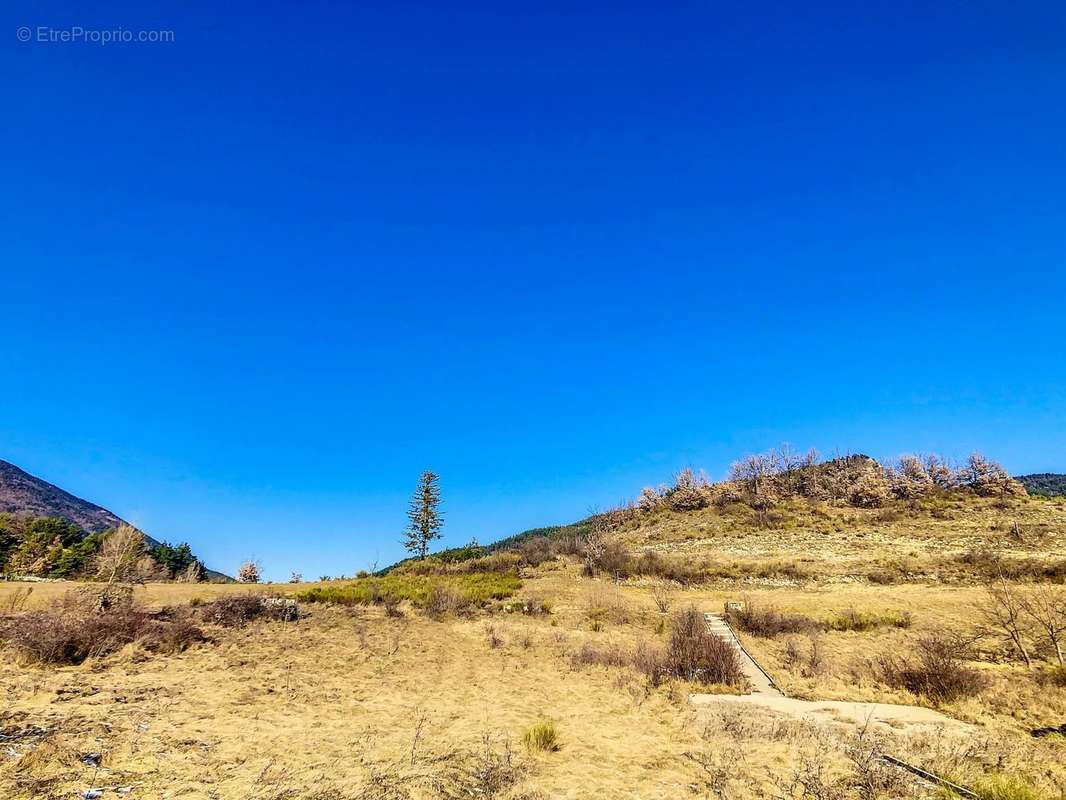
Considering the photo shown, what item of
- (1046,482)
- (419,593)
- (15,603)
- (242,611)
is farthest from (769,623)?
(1046,482)

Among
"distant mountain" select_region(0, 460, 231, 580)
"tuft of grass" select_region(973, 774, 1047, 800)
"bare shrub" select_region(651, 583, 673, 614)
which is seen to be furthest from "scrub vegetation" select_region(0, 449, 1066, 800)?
"distant mountain" select_region(0, 460, 231, 580)

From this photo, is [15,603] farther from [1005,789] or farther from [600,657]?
[1005,789]

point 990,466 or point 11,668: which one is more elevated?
point 990,466

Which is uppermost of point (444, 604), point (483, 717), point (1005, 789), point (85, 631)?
point (85, 631)

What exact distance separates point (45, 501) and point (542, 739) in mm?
186886

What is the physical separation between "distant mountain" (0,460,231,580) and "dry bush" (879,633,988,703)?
138 m

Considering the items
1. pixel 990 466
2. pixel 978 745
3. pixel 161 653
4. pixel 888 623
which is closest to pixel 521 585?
pixel 888 623

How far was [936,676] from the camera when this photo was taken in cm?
1208

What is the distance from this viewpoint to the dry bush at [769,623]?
68.2 ft

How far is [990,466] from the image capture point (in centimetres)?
5850

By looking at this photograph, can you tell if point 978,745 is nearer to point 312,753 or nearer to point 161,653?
point 312,753

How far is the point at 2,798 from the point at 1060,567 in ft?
130

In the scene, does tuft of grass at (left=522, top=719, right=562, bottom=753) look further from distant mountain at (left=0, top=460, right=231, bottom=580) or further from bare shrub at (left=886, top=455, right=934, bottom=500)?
distant mountain at (left=0, top=460, right=231, bottom=580)

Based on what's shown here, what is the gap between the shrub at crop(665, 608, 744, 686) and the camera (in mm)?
14180
